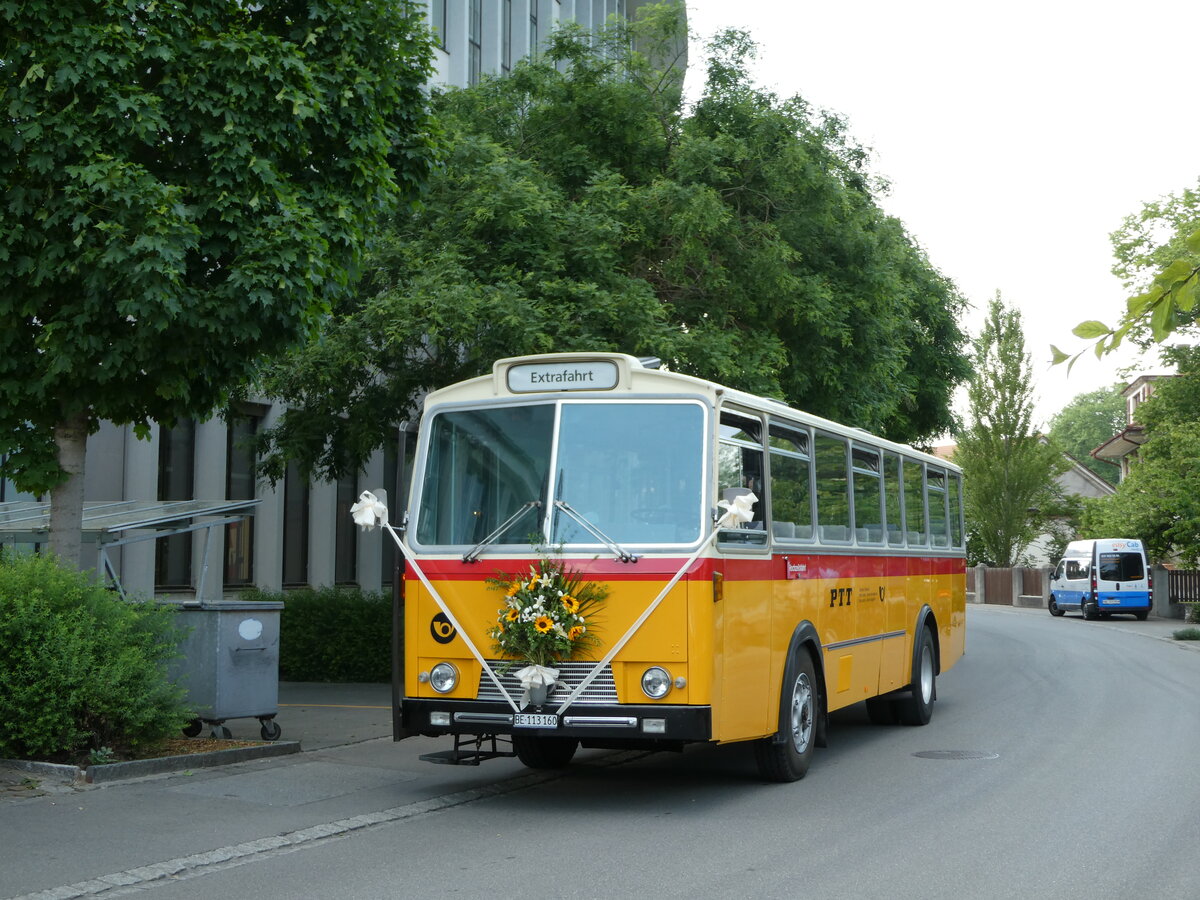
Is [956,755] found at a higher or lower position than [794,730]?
lower

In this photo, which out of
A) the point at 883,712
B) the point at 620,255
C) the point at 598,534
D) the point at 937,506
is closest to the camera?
the point at 598,534

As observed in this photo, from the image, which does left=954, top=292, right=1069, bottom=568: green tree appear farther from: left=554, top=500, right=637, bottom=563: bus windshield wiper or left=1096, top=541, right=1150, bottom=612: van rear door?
left=554, top=500, right=637, bottom=563: bus windshield wiper

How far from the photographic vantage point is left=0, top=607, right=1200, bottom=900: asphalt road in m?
7.09

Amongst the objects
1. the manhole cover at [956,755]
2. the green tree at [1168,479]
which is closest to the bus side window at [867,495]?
the manhole cover at [956,755]

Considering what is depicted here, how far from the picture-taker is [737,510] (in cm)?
891

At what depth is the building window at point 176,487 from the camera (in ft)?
69.2

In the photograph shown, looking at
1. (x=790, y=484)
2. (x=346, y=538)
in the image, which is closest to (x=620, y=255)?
(x=790, y=484)

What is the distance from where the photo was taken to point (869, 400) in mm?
20766

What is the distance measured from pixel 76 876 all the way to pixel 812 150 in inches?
565

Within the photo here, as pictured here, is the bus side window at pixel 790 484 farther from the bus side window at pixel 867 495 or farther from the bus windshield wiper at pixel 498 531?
the bus windshield wiper at pixel 498 531

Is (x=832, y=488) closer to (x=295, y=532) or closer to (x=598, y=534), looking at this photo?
A: (x=598, y=534)

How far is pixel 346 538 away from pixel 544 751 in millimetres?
16002

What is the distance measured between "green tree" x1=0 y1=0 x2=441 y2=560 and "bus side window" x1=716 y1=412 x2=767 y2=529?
145 inches

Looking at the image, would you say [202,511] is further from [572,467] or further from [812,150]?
[812,150]
